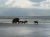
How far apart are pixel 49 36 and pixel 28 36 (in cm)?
157

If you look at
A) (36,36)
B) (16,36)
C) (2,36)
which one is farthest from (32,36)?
(2,36)

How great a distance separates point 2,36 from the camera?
11.4 m

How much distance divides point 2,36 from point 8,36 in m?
0.45

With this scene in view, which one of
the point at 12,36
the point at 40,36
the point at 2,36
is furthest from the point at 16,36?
the point at 40,36

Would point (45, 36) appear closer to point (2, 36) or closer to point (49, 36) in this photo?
point (49, 36)

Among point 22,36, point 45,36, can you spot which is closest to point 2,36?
point 22,36

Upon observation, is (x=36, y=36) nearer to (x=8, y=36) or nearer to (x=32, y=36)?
(x=32, y=36)

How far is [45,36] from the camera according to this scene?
11.5 m

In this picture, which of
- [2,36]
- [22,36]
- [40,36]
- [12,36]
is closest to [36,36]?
[40,36]

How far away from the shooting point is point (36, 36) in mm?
11523

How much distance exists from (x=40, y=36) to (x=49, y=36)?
0.67 m

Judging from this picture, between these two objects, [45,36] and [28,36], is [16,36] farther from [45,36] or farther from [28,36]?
[45,36]

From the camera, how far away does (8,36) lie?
1146cm

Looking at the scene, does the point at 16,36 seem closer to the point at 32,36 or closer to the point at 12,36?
the point at 12,36
